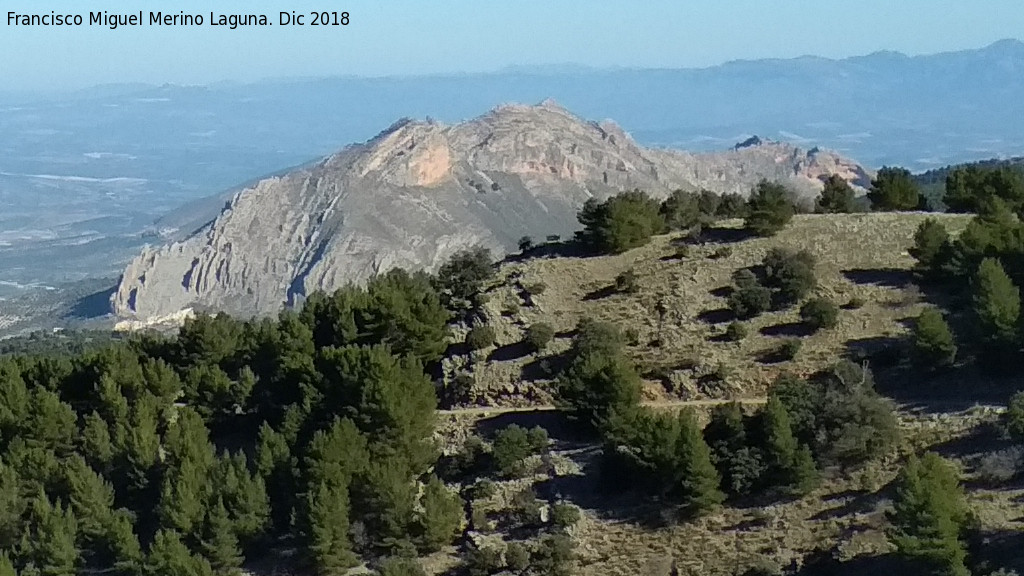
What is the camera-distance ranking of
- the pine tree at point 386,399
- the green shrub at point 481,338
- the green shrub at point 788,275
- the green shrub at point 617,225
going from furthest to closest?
1. the green shrub at point 617,225
2. the green shrub at point 481,338
3. the green shrub at point 788,275
4. the pine tree at point 386,399

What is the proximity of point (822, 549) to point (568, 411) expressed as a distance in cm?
947

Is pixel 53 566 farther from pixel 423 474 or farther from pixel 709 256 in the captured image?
pixel 709 256

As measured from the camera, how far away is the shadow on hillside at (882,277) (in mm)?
36625

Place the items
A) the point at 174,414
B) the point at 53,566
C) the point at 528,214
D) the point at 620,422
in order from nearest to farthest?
1. the point at 53,566
2. the point at 620,422
3. the point at 174,414
4. the point at 528,214

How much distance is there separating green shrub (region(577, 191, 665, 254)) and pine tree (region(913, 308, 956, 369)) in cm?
1218

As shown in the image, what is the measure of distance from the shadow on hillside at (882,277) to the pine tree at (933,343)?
15.3 feet

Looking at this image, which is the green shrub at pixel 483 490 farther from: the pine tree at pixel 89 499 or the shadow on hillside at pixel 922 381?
the shadow on hillside at pixel 922 381

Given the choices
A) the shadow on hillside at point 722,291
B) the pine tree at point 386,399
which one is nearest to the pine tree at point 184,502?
the pine tree at point 386,399

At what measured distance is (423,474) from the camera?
106 feet

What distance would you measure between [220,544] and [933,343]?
2070 cm

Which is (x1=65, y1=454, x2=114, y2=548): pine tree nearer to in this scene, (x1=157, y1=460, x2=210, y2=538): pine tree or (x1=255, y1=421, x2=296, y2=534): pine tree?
(x1=157, y1=460, x2=210, y2=538): pine tree

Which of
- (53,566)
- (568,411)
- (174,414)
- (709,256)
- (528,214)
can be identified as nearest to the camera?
(53,566)

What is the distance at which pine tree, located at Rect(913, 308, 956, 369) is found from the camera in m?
31.3

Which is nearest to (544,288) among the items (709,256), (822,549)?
(709,256)
